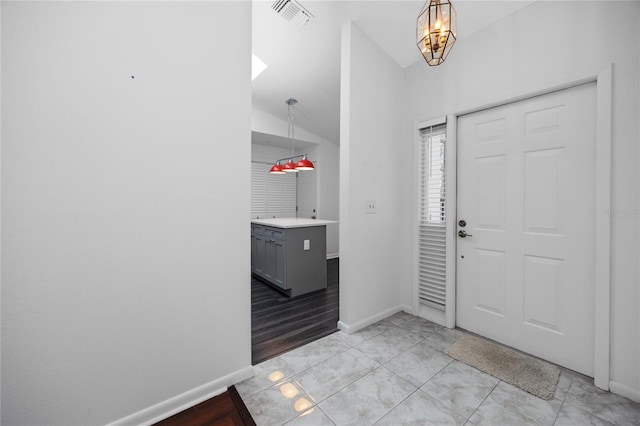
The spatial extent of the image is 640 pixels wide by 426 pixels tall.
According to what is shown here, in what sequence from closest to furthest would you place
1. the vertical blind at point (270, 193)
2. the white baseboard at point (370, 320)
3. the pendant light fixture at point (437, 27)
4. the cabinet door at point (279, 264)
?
the pendant light fixture at point (437, 27)
the white baseboard at point (370, 320)
the cabinet door at point (279, 264)
the vertical blind at point (270, 193)

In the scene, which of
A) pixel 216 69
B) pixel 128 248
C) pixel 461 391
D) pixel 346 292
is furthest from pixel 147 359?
pixel 461 391

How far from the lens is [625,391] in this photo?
161 centimetres

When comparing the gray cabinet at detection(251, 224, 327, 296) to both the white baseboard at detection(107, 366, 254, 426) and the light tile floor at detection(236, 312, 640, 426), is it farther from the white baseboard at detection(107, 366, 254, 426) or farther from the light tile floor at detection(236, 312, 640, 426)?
the white baseboard at detection(107, 366, 254, 426)

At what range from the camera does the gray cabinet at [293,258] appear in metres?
3.33

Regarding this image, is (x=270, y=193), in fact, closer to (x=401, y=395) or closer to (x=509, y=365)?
(x=401, y=395)

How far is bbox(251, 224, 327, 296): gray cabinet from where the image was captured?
3.33 meters

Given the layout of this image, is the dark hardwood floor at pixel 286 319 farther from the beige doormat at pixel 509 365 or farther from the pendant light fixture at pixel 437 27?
the pendant light fixture at pixel 437 27

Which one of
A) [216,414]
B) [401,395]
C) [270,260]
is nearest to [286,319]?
[270,260]

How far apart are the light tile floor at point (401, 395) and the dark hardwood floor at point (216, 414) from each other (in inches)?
2.2

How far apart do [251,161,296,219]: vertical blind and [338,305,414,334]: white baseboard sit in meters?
3.72

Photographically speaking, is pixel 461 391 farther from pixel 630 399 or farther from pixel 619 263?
pixel 619 263

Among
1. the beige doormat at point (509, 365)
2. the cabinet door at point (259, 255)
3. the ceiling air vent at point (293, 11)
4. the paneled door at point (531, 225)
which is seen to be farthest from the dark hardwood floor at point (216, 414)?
the ceiling air vent at point (293, 11)

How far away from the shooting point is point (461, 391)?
1663 millimetres

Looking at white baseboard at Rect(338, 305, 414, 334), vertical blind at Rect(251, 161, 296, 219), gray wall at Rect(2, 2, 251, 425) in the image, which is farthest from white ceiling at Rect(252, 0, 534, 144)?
white baseboard at Rect(338, 305, 414, 334)
